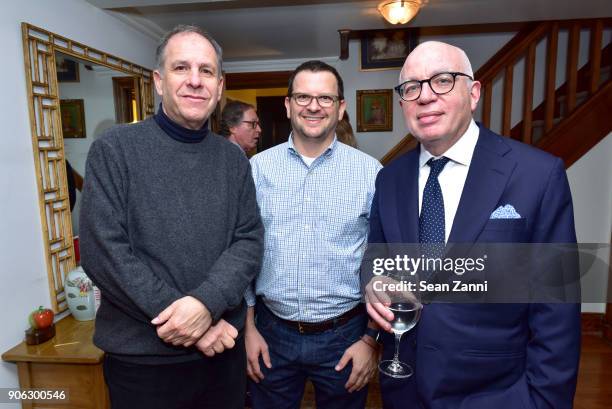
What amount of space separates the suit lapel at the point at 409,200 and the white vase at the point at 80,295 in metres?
1.64

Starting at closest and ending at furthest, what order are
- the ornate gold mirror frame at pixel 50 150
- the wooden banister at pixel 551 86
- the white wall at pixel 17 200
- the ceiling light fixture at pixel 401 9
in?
the white wall at pixel 17 200 → the ornate gold mirror frame at pixel 50 150 → the ceiling light fixture at pixel 401 9 → the wooden banister at pixel 551 86

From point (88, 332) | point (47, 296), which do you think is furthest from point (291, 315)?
point (47, 296)

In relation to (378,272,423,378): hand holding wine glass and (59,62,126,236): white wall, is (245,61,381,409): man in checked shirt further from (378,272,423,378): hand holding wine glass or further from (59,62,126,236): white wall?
(59,62,126,236): white wall

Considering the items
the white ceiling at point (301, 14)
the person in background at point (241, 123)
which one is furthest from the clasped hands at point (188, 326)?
the person in background at point (241, 123)

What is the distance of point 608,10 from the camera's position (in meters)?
3.15

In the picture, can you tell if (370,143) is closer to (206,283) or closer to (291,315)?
(291,315)

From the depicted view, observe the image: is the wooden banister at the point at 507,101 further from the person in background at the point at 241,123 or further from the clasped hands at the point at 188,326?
the clasped hands at the point at 188,326

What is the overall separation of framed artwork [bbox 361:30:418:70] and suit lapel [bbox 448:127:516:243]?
11.5 ft

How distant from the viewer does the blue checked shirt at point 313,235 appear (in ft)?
4.81

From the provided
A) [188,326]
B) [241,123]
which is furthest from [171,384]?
[241,123]

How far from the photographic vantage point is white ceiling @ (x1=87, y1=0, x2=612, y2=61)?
2765 mm

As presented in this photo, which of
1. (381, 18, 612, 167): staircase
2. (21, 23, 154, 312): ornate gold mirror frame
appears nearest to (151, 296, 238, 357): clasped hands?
(21, 23, 154, 312): ornate gold mirror frame

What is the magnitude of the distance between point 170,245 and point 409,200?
0.71 metres

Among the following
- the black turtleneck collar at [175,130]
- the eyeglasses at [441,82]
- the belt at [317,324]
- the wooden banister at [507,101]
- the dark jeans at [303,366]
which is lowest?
the dark jeans at [303,366]
